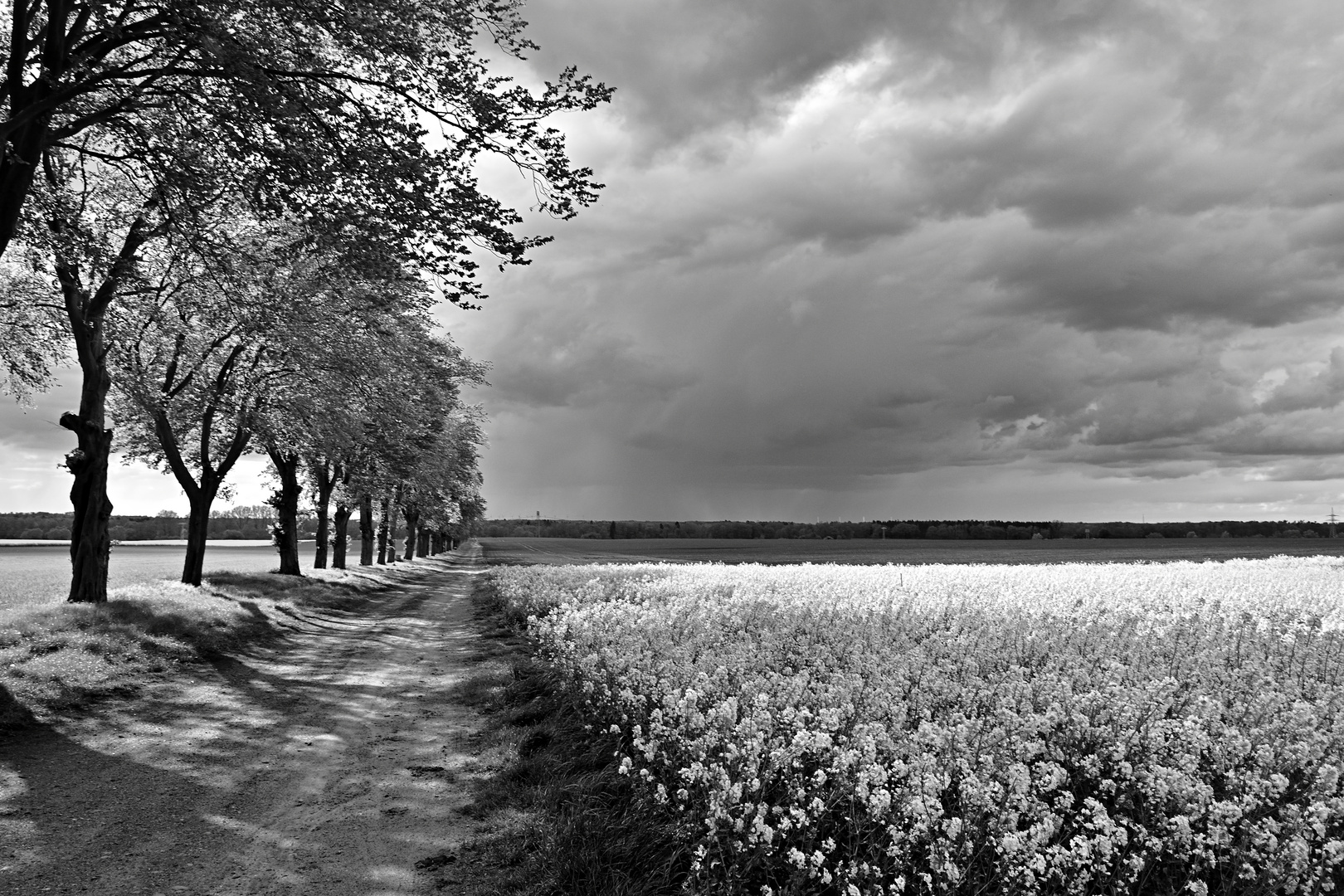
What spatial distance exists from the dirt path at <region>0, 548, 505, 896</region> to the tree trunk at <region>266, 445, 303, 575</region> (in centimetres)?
2170

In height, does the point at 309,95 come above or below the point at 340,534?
above

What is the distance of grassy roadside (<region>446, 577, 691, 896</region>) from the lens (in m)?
5.33

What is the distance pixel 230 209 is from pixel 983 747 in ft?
57.4

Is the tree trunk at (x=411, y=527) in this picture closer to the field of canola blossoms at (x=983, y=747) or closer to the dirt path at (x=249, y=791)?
the dirt path at (x=249, y=791)

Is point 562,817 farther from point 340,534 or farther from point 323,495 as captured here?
point 340,534

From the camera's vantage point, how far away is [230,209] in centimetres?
1622

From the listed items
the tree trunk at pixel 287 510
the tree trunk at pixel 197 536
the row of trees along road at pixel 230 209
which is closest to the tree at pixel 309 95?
the row of trees along road at pixel 230 209

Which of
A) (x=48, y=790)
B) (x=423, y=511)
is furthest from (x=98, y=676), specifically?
(x=423, y=511)

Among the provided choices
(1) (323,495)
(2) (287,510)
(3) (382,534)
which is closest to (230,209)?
(2) (287,510)

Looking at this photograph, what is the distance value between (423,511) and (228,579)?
29932mm

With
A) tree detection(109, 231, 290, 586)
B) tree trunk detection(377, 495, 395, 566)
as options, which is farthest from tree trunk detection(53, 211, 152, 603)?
tree trunk detection(377, 495, 395, 566)

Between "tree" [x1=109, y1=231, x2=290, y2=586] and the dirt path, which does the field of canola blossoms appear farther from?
"tree" [x1=109, y1=231, x2=290, y2=586]

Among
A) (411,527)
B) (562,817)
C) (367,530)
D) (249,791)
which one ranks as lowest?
(249,791)

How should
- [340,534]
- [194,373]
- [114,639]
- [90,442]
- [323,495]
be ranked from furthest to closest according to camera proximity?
[340,534]
[323,495]
[194,373]
[90,442]
[114,639]
